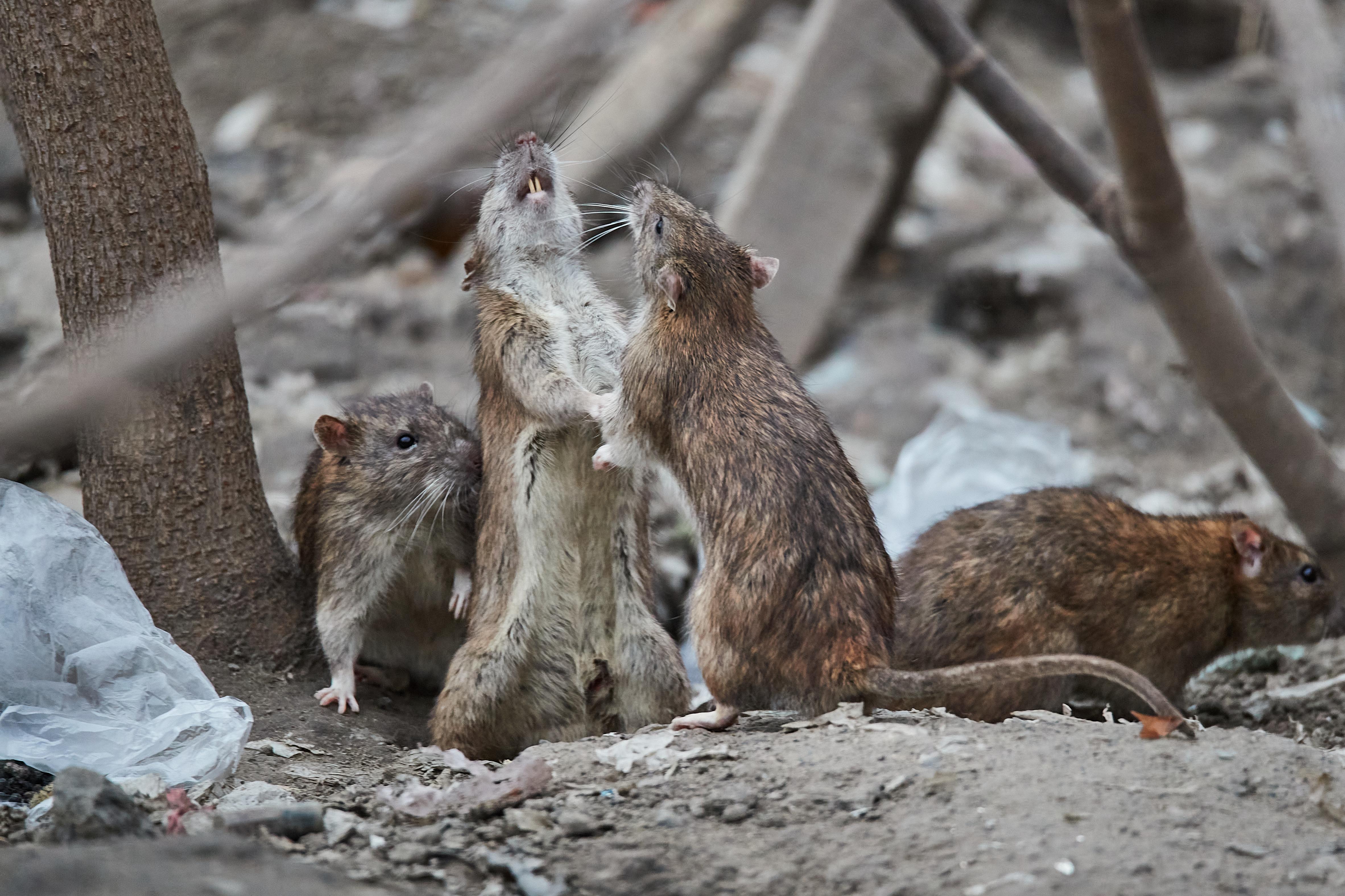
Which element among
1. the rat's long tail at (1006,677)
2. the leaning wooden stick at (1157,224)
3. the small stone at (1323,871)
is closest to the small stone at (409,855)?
the rat's long tail at (1006,677)

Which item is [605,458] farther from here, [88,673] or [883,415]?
[883,415]

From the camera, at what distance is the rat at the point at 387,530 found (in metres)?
4.26

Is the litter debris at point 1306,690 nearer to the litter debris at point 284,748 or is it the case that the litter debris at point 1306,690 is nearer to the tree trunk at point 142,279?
the litter debris at point 284,748

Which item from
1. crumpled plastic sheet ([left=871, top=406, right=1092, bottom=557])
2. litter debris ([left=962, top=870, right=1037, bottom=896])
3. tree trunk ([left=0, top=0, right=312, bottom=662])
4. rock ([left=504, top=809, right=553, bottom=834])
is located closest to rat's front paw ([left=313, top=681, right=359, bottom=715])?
tree trunk ([left=0, top=0, right=312, bottom=662])

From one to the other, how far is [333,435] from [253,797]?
146 centimetres

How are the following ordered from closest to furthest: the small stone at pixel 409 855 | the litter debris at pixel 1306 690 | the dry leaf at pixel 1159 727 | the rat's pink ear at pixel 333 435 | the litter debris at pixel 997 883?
Result: the litter debris at pixel 997 883, the small stone at pixel 409 855, the dry leaf at pixel 1159 727, the rat's pink ear at pixel 333 435, the litter debris at pixel 1306 690

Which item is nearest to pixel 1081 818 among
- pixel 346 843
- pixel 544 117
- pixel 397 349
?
pixel 346 843

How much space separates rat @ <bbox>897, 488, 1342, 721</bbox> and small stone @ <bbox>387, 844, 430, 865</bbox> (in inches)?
74.1

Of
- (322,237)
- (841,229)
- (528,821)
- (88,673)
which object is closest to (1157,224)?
(528,821)

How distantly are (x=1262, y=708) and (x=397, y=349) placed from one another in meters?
4.90

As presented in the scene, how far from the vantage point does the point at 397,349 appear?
7.49 m

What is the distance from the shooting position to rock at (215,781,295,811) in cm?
320

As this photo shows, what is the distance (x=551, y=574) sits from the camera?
4.02 m

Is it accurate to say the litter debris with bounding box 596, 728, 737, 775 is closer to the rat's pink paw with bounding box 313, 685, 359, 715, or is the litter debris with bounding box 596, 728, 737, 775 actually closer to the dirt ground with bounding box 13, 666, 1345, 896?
the dirt ground with bounding box 13, 666, 1345, 896
